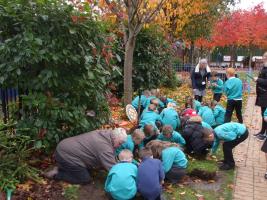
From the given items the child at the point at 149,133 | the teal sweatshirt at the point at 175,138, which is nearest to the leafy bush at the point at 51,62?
the child at the point at 149,133

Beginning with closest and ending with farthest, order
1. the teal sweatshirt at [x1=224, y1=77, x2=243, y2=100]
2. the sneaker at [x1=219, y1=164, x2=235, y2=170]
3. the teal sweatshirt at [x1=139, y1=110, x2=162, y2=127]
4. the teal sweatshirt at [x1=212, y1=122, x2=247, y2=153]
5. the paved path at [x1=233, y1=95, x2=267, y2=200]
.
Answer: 1. the paved path at [x1=233, y1=95, x2=267, y2=200]
2. the teal sweatshirt at [x1=212, y1=122, x2=247, y2=153]
3. the sneaker at [x1=219, y1=164, x2=235, y2=170]
4. the teal sweatshirt at [x1=139, y1=110, x2=162, y2=127]
5. the teal sweatshirt at [x1=224, y1=77, x2=243, y2=100]

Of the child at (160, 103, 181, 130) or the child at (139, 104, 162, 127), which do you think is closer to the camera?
the child at (139, 104, 162, 127)

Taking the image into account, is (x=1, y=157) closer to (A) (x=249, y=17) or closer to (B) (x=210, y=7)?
(B) (x=210, y=7)

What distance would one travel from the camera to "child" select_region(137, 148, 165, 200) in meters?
4.70

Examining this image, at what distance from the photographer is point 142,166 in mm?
4867

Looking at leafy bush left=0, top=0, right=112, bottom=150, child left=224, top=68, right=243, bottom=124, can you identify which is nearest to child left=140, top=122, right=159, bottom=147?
leafy bush left=0, top=0, right=112, bottom=150

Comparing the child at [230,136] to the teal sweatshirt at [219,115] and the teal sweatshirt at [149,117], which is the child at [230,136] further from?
the teal sweatshirt at [219,115]

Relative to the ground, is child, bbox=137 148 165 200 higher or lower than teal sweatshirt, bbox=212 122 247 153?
lower

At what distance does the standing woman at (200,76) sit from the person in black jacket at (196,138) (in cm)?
356

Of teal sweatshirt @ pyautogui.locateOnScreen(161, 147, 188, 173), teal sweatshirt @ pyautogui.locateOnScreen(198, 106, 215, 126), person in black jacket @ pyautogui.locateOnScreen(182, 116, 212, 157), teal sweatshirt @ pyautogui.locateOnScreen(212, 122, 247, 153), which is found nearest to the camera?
teal sweatshirt @ pyautogui.locateOnScreen(161, 147, 188, 173)

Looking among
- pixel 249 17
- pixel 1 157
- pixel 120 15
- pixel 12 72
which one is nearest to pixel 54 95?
pixel 12 72

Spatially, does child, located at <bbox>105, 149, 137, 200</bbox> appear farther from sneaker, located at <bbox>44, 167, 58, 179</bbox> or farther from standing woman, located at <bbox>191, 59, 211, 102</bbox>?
standing woman, located at <bbox>191, 59, 211, 102</bbox>

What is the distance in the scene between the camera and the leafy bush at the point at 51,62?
16.8 ft

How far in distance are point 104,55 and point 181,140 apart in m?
2.21
